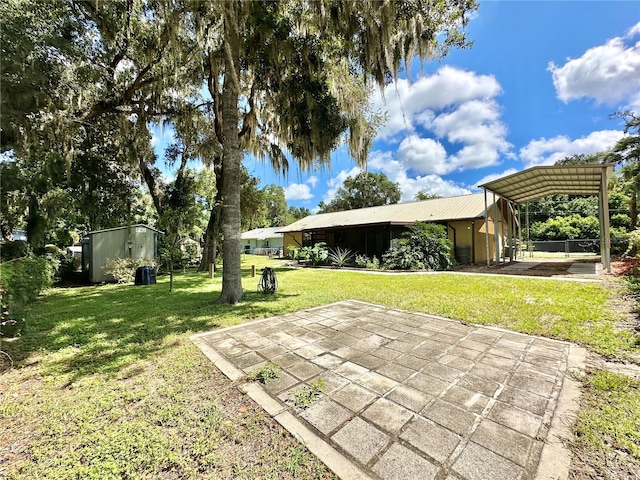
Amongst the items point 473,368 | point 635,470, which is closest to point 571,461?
point 635,470

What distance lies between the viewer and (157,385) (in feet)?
8.90

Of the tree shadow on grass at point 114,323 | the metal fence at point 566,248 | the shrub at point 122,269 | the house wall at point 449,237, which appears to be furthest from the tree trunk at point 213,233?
the metal fence at point 566,248

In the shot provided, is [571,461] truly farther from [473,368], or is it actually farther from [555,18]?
[555,18]

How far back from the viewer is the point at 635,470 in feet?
5.45

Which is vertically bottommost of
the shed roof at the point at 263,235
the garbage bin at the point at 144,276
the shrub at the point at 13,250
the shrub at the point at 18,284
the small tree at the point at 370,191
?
the garbage bin at the point at 144,276

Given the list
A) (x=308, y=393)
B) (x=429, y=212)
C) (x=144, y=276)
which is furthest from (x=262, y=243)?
(x=308, y=393)

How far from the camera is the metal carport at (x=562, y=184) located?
941cm

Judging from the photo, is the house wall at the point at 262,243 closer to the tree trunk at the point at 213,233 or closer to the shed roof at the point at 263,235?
the shed roof at the point at 263,235

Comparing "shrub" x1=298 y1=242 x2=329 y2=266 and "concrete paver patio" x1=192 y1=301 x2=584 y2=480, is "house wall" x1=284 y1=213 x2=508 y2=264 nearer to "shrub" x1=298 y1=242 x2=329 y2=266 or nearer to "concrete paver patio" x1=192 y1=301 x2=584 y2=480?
"shrub" x1=298 y1=242 x2=329 y2=266

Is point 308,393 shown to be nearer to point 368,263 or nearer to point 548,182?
point 368,263

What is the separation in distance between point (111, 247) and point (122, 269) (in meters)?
1.12

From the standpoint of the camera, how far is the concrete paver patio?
1752 mm

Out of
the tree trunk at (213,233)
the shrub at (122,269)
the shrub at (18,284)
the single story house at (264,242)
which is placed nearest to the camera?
the shrub at (18,284)

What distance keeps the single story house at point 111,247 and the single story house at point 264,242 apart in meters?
16.8
